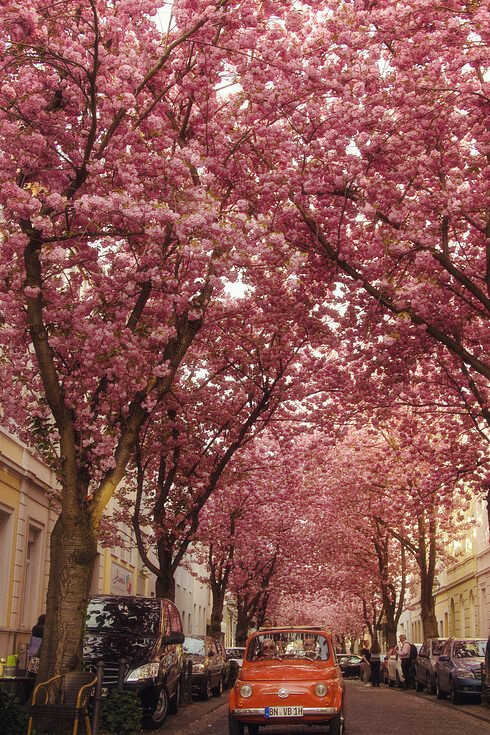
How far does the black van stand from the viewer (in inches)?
516

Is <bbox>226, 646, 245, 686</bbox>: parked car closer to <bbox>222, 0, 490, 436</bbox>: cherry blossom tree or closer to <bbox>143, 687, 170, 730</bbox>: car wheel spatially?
<bbox>143, 687, 170, 730</bbox>: car wheel

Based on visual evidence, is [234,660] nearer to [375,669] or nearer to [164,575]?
[375,669]

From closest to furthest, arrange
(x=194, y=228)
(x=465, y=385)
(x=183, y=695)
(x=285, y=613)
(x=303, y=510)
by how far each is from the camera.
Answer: (x=194, y=228) → (x=183, y=695) → (x=465, y=385) → (x=303, y=510) → (x=285, y=613)

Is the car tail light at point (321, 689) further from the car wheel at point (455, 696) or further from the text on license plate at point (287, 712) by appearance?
the car wheel at point (455, 696)

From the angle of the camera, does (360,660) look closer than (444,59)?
No

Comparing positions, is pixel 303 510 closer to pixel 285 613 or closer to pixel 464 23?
pixel 464 23

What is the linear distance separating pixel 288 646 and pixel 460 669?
10564 mm

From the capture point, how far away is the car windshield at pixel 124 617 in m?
14.0

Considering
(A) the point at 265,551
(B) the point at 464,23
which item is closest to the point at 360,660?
(A) the point at 265,551

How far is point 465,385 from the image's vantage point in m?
20.1

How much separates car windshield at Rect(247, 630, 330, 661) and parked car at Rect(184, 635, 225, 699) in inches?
312

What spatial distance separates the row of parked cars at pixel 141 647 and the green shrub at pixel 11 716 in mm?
2946

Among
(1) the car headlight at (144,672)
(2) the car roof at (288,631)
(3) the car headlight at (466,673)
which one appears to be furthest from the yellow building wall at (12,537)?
(3) the car headlight at (466,673)

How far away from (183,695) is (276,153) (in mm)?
11153
